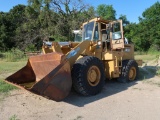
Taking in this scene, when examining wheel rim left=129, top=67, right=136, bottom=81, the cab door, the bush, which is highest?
the cab door

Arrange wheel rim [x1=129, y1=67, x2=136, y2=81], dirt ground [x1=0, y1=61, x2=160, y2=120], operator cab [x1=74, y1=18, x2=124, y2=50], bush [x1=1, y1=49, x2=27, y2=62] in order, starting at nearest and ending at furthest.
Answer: dirt ground [x1=0, y1=61, x2=160, y2=120], operator cab [x1=74, y1=18, x2=124, y2=50], wheel rim [x1=129, y1=67, x2=136, y2=81], bush [x1=1, y1=49, x2=27, y2=62]

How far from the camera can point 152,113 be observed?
6.00 m

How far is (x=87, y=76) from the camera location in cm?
752

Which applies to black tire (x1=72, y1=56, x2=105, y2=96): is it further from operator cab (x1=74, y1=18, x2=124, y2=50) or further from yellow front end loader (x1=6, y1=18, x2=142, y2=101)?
operator cab (x1=74, y1=18, x2=124, y2=50)

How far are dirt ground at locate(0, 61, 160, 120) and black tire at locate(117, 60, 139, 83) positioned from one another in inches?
46.3

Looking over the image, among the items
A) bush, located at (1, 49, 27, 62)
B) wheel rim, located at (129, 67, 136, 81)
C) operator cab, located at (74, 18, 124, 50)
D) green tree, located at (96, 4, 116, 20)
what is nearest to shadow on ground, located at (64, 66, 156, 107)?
wheel rim, located at (129, 67, 136, 81)

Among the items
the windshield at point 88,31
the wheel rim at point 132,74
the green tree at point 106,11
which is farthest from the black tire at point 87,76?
the green tree at point 106,11

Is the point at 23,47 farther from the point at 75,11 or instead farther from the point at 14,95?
the point at 14,95

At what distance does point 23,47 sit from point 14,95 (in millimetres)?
25326

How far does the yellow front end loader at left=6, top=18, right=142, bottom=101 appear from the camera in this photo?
21.5ft

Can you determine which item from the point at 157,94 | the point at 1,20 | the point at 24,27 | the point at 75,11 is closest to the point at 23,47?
the point at 24,27

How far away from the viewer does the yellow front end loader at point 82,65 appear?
6.55 metres

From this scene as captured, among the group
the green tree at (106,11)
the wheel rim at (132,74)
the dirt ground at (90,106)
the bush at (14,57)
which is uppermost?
the green tree at (106,11)

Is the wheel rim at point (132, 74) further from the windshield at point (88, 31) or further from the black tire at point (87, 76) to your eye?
the black tire at point (87, 76)
